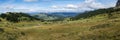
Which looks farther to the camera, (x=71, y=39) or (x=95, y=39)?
(x=71, y=39)

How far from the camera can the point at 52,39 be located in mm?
29828

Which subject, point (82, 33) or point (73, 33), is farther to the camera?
point (73, 33)

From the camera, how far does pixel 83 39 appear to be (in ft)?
85.5

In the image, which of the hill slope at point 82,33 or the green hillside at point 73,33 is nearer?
the hill slope at point 82,33

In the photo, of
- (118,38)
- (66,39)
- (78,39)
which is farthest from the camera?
(66,39)

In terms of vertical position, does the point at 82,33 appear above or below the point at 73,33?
above

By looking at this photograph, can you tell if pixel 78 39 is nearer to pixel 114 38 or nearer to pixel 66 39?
pixel 66 39

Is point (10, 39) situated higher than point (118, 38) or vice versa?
point (118, 38)

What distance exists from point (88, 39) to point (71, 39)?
3670mm

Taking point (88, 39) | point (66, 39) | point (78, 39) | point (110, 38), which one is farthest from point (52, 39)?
point (110, 38)

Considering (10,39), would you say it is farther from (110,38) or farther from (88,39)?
(110,38)

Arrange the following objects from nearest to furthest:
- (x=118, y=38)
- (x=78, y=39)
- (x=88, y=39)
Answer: (x=118, y=38) < (x=88, y=39) < (x=78, y=39)

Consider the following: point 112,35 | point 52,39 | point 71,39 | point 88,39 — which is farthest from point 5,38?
point 112,35

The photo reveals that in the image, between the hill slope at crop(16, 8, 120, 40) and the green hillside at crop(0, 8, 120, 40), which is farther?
the green hillside at crop(0, 8, 120, 40)
